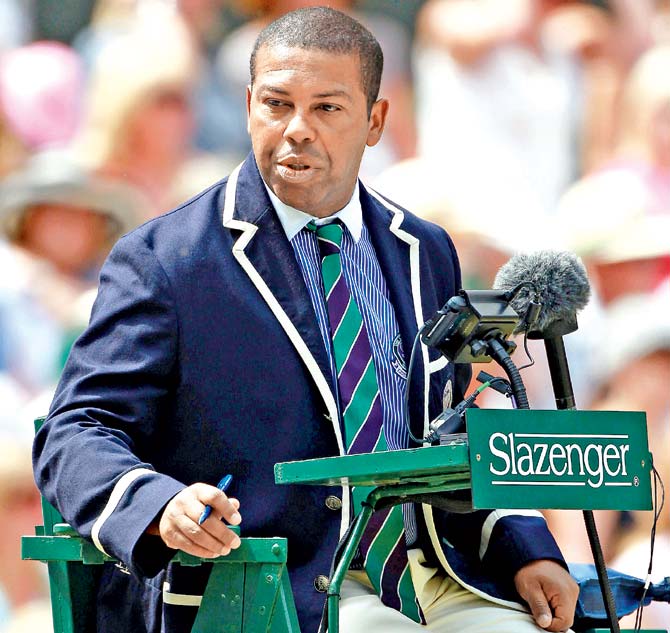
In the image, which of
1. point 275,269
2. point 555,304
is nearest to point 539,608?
point 555,304

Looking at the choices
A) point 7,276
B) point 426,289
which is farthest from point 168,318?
point 7,276

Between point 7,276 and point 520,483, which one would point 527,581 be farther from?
point 7,276

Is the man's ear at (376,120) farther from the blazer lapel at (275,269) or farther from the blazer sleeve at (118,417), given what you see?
the blazer sleeve at (118,417)

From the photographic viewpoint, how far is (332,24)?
9.53ft

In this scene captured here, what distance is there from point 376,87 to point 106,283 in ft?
2.42

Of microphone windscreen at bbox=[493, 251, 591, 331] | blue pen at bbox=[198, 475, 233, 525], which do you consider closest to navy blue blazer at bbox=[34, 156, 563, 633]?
blue pen at bbox=[198, 475, 233, 525]

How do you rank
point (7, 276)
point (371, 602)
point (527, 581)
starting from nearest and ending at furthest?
point (371, 602) → point (527, 581) → point (7, 276)

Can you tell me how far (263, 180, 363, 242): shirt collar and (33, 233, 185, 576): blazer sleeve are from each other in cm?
29

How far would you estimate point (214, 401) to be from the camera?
271cm

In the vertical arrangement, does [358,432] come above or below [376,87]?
below

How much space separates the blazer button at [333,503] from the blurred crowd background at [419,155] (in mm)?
1921

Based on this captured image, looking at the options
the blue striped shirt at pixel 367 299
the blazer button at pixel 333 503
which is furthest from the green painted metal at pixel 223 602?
the blue striped shirt at pixel 367 299

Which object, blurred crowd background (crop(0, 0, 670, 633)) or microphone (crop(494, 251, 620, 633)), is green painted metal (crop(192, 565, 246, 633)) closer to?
microphone (crop(494, 251, 620, 633))

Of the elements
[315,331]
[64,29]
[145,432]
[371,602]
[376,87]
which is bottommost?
[371,602]
